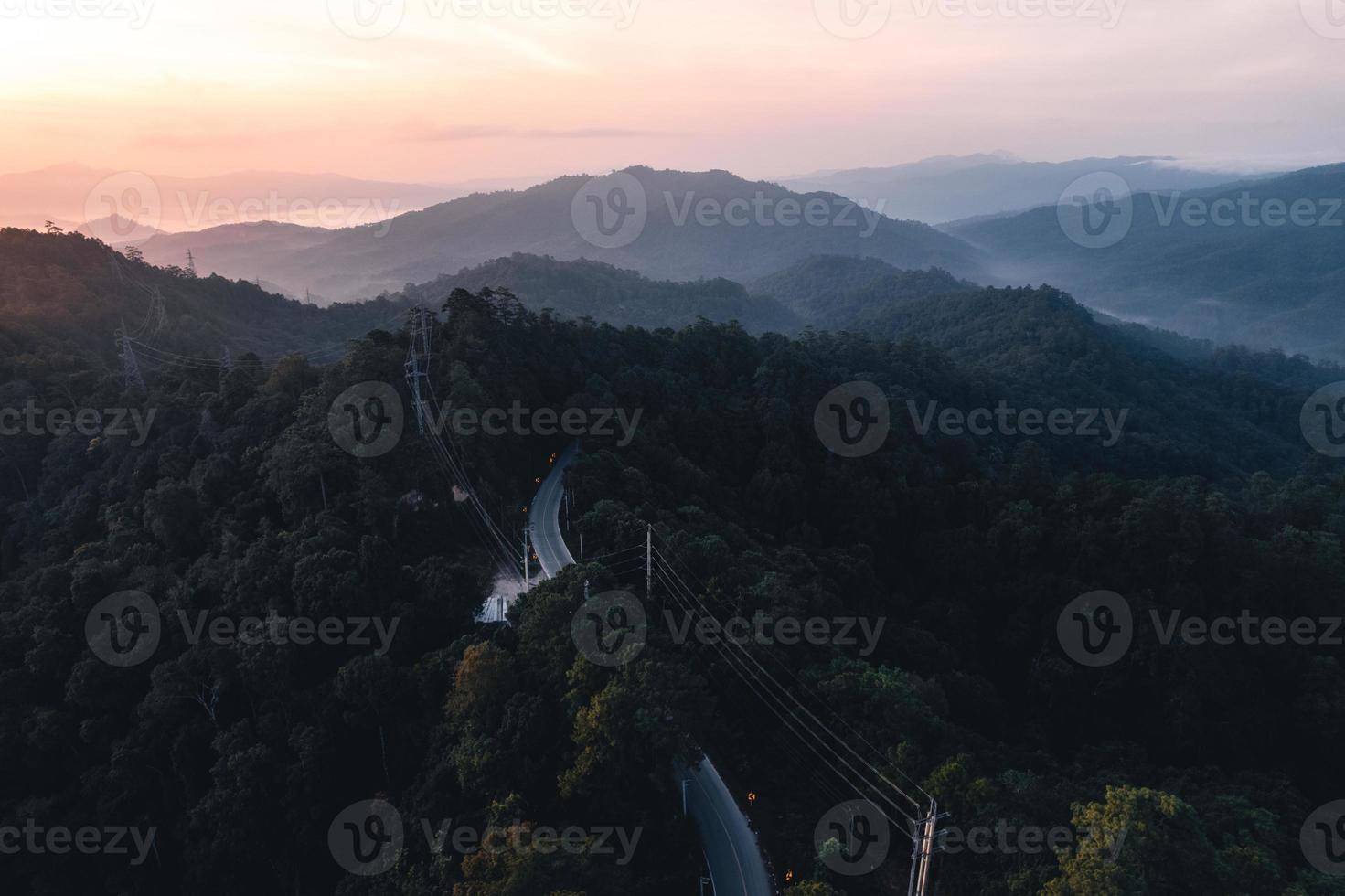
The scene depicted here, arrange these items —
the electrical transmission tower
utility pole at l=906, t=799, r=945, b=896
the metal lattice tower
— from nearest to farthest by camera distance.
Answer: utility pole at l=906, t=799, r=945, b=896 → the metal lattice tower → the electrical transmission tower

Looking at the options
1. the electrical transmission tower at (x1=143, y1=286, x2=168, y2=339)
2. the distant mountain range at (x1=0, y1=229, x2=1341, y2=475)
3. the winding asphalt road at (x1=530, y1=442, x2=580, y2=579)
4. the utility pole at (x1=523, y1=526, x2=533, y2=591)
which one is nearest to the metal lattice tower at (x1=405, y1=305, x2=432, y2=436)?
the winding asphalt road at (x1=530, y1=442, x2=580, y2=579)

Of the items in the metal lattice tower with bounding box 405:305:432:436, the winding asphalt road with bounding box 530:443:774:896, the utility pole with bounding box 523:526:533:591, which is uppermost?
the metal lattice tower with bounding box 405:305:432:436

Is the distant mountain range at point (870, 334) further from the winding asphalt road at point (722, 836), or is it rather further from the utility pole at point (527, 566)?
the winding asphalt road at point (722, 836)

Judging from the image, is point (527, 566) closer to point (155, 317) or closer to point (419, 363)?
point (419, 363)

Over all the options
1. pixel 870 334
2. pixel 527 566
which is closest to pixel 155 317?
pixel 527 566

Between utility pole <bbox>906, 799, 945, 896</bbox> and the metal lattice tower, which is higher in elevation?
the metal lattice tower

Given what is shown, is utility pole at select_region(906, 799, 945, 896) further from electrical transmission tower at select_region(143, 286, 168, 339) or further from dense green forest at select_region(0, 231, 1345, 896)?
electrical transmission tower at select_region(143, 286, 168, 339)

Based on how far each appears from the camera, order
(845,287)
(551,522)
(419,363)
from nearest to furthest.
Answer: (551,522), (419,363), (845,287)

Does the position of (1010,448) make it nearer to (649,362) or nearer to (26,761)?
(649,362)
